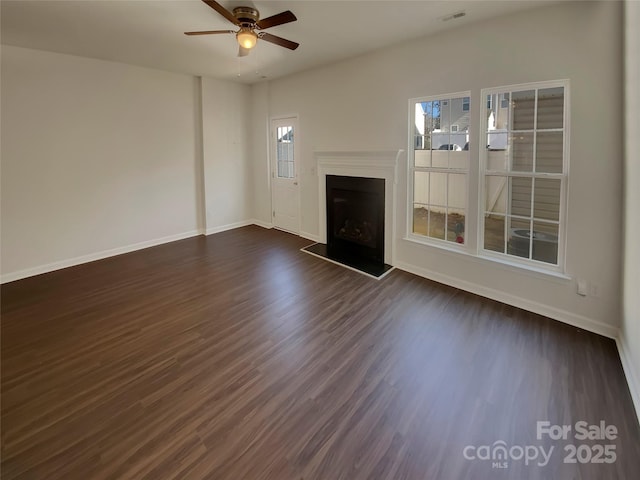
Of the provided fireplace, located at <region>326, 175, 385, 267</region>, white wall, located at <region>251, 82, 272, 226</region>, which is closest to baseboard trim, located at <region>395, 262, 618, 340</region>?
fireplace, located at <region>326, 175, 385, 267</region>

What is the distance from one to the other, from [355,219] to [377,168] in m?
0.89

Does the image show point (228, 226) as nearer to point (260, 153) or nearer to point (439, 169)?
point (260, 153)

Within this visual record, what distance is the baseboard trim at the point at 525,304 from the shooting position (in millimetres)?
2969

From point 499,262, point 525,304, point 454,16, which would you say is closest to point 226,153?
point 454,16

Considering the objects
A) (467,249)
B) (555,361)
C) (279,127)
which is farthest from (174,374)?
(279,127)

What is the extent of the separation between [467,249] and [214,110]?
16.4 feet

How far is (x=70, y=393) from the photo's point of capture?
2334mm

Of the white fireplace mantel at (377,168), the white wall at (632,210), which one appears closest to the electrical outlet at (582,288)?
the white wall at (632,210)

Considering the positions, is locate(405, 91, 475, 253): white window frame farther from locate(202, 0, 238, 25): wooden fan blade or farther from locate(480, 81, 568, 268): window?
locate(202, 0, 238, 25): wooden fan blade

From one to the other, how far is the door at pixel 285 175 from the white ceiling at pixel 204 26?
58.1 inches

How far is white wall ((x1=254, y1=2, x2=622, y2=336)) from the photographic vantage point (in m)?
2.80

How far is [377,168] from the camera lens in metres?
4.63

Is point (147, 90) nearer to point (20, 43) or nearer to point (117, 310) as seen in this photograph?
point (20, 43)

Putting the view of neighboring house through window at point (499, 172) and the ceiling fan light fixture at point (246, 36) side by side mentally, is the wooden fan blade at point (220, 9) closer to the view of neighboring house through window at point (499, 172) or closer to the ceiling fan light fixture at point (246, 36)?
the ceiling fan light fixture at point (246, 36)
